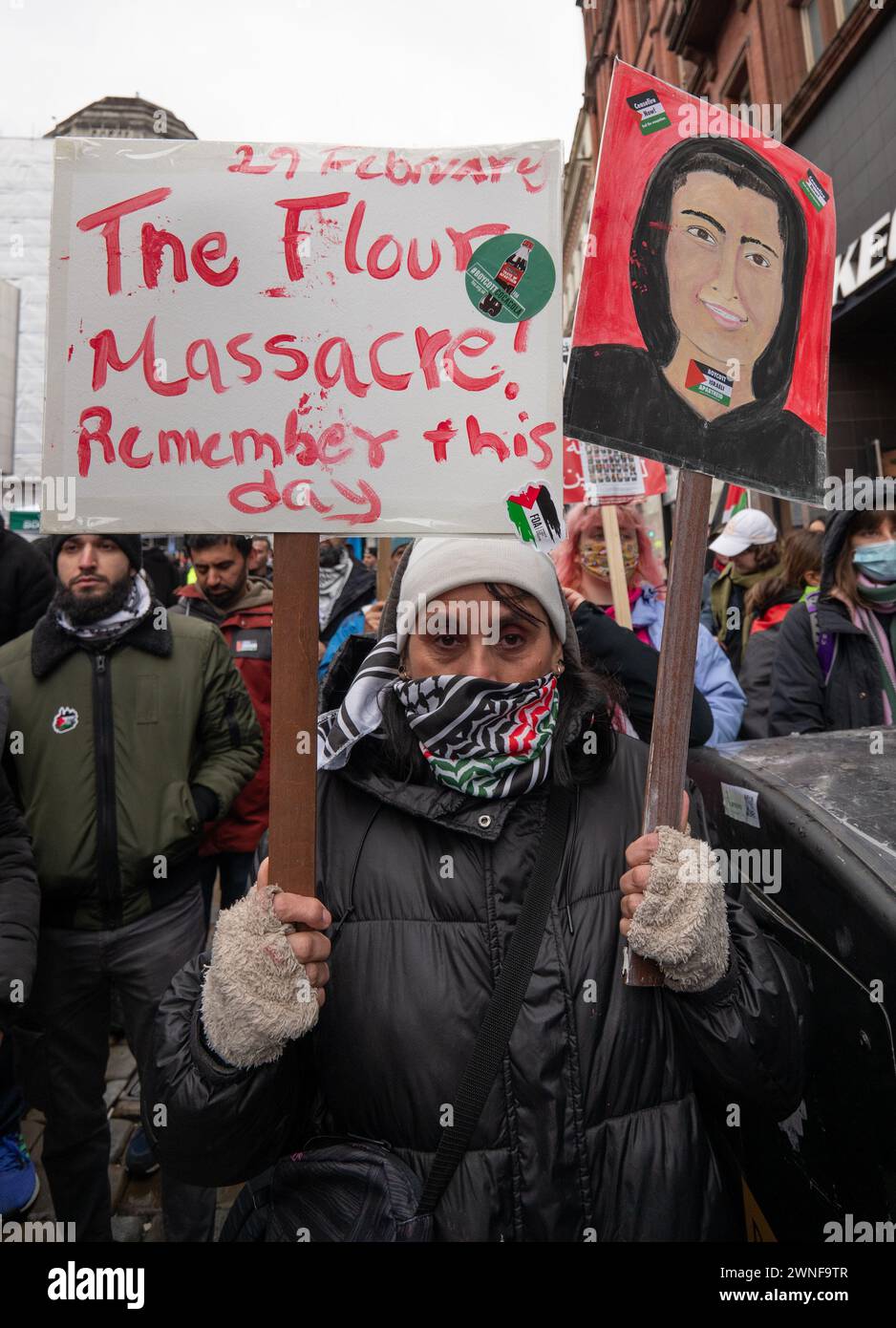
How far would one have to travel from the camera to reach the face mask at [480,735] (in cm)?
147

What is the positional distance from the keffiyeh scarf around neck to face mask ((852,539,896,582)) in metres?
2.50

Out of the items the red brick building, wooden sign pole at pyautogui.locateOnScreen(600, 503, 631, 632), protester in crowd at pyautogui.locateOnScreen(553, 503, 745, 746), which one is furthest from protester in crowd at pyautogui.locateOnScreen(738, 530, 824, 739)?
the red brick building

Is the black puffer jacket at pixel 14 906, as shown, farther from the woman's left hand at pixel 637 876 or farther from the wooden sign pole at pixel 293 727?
the woman's left hand at pixel 637 876

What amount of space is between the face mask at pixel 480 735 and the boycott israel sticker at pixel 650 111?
0.93 metres

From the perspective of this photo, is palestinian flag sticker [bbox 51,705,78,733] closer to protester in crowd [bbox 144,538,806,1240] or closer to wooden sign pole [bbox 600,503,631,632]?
protester in crowd [bbox 144,538,806,1240]

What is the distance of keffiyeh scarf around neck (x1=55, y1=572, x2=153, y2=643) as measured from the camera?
2598mm

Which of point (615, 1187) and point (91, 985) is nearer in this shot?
point (615, 1187)

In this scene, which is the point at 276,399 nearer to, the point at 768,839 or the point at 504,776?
the point at 504,776

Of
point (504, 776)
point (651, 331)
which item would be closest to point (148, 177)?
point (651, 331)

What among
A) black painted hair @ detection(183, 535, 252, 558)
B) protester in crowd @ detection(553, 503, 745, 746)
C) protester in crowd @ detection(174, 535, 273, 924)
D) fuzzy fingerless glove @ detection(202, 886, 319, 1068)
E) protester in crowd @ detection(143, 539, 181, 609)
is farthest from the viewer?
protester in crowd @ detection(143, 539, 181, 609)

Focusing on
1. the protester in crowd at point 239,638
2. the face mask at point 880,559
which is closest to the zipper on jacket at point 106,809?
the protester in crowd at point 239,638

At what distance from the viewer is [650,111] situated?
1.38 metres
